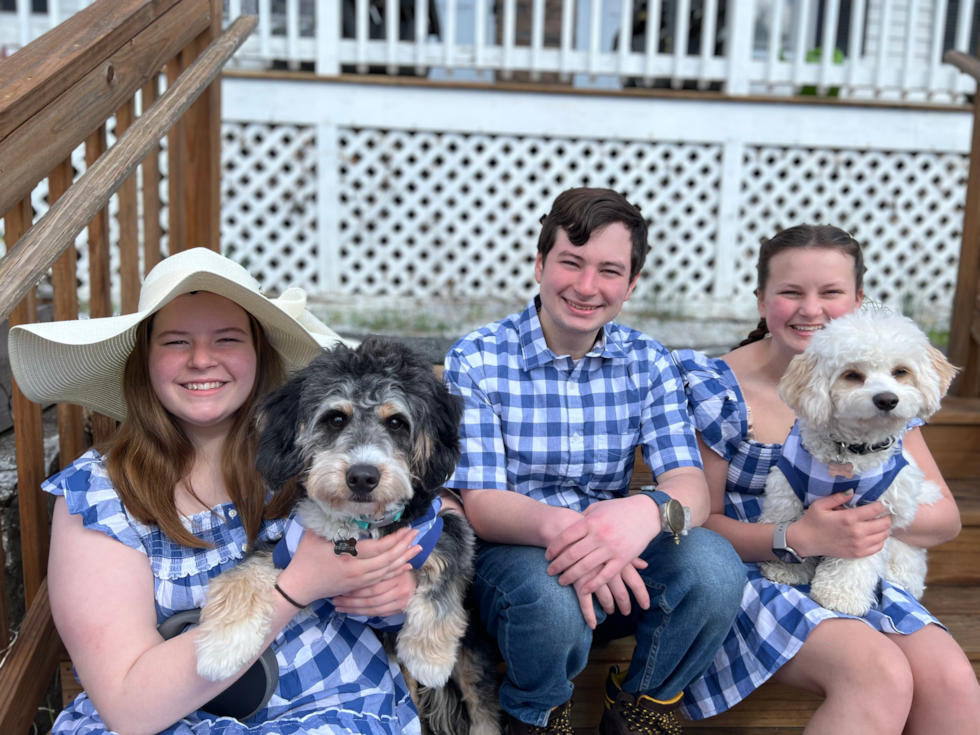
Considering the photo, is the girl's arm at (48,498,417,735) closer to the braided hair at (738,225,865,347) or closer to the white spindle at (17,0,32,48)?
the braided hair at (738,225,865,347)

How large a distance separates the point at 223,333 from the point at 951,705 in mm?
2178

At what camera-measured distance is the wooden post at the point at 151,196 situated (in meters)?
2.85

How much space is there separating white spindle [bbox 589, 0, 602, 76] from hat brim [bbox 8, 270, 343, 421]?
15.8 feet

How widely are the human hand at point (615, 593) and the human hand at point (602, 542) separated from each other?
18 mm

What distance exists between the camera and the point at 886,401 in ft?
6.95

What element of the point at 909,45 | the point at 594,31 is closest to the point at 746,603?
the point at 594,31

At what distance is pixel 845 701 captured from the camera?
2.06m

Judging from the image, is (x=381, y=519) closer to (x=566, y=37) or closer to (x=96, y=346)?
(x=96, y=346)

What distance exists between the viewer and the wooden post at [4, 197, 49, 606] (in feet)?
7.56

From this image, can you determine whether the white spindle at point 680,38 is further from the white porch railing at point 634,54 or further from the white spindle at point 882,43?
the white spindle at point 882,43

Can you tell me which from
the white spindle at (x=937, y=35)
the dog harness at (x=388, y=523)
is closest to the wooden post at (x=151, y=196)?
the dog harness at (x=388, y=523)

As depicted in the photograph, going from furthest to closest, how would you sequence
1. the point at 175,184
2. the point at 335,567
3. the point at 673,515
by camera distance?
the point at 175,184 < the point at 673,515 < the point at 335,567

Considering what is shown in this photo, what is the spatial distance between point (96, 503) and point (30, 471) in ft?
1.86

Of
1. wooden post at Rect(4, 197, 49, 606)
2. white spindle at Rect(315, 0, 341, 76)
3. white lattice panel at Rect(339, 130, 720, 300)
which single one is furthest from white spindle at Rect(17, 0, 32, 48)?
wooden post at Rect(4, 197, 49, 606)
